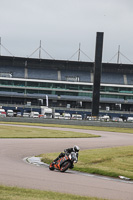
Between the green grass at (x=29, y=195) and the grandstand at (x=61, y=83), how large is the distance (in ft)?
354

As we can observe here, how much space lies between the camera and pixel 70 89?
124125 mm

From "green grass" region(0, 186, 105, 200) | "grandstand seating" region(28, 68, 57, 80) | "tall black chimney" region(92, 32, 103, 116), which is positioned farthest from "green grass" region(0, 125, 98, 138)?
"grandstand seating" region(28, 68, 57, 80)

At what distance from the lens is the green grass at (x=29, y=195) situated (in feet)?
36.4

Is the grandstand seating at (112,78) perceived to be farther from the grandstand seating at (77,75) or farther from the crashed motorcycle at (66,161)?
the crashed motorcycle at (66,161)

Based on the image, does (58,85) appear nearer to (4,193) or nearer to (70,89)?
(70,89)

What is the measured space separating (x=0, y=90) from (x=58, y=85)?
677 inches

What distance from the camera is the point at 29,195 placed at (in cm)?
1148

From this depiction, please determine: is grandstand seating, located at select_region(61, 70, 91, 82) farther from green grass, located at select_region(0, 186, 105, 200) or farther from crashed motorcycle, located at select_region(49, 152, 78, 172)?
green grass, located at select_region(0, 186, 105, 200)

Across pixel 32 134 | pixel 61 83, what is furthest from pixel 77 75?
pixel 32 134

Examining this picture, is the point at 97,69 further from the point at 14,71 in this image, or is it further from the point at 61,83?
the point at 14,71

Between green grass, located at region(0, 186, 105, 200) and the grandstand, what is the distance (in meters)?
108

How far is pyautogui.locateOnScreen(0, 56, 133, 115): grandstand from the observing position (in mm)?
121438

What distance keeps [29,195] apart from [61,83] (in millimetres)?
111907

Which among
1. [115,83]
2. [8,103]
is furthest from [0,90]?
[115,83]
